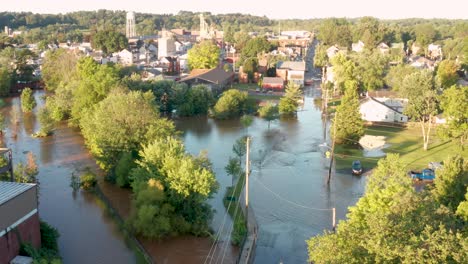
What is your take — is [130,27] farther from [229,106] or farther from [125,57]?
[229,106]

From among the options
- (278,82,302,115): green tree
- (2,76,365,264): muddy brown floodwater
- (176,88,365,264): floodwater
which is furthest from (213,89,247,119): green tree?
(278,82,302,115): green tree

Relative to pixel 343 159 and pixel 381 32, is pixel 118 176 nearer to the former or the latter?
pixel 343 159

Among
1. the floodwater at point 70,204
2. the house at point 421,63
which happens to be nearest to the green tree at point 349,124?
the floodwater at point 70,204

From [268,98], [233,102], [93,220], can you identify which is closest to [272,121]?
[233,102]

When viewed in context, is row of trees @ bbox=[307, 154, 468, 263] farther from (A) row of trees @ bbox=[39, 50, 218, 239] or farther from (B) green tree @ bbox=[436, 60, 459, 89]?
(B) green tree @ bbox=[436, 60, 459, 89]

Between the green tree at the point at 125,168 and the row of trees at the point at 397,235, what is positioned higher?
the row of trees at the point at 397,235

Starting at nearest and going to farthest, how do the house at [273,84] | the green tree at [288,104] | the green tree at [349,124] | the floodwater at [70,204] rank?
the floodwater at [70,204], the green tree at [349,124], the green tree at [288,104], the house at [273,84]

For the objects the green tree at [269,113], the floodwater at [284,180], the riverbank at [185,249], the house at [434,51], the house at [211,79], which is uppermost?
the house at [434,51]

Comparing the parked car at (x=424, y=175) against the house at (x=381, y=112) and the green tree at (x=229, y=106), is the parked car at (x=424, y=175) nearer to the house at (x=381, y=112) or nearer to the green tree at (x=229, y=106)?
the house at (x=381, y=112)
